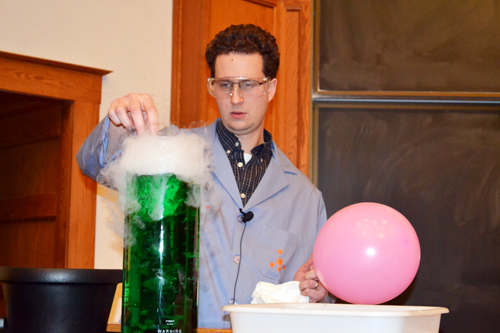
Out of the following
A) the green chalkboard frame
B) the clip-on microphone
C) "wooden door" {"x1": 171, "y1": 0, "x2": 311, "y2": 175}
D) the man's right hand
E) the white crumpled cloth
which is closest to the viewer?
the man's right hand

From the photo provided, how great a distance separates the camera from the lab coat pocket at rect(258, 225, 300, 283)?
174 cm

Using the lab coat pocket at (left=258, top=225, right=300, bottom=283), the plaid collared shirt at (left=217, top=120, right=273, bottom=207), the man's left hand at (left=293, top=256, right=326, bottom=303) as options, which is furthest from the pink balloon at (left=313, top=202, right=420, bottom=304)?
the plaid collared shirt at (left=217, top=120, right=273, bottom=207)

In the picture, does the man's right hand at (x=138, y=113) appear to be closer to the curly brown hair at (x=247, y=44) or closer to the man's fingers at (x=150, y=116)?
the man's fingers at (x=150, y=116)

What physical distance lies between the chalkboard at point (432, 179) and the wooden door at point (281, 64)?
0.52ft

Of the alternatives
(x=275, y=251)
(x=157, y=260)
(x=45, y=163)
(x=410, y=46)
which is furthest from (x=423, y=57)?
(x=157, y=260)

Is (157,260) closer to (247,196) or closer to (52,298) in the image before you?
(52,298)

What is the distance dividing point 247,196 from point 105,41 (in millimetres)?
1539

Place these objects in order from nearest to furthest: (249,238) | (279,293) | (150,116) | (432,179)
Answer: (150,116) → (279,293) → (249,238) → (432,179)

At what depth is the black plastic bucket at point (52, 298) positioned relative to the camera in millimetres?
813

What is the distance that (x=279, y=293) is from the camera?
107 cm

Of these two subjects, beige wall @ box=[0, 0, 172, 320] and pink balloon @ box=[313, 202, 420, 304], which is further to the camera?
beige wall @ box=[0, 0, 172, 320]

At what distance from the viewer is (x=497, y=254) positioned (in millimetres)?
3006

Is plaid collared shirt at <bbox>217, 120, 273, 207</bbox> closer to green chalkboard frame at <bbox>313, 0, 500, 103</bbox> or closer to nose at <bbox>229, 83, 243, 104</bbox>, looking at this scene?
nose at <bbox>229, 83, 243, 104</bbox>

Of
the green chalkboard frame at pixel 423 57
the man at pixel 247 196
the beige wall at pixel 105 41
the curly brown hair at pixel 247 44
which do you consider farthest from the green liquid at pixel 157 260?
the green chalkboard frame at pixel 423 57
